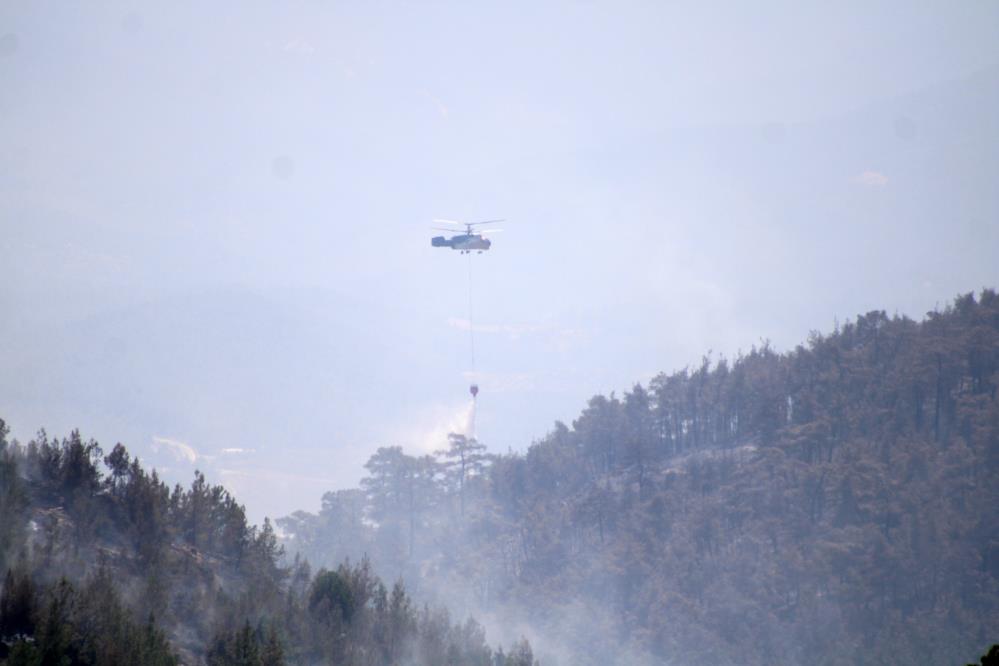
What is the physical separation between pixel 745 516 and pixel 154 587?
50276 millimetres

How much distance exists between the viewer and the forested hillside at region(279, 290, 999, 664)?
57125 millimetres

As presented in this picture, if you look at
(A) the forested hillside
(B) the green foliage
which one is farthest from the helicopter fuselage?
(B) the green foliage

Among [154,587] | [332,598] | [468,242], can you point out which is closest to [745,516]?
[468,242]

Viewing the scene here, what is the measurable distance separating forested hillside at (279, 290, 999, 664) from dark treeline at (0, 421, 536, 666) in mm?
28947

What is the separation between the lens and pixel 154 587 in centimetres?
2403

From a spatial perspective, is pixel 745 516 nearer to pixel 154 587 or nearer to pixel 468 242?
pixel 468 242

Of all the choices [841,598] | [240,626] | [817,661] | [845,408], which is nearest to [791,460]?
[845,408]

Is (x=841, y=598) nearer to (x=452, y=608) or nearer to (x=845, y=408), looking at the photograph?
(x=845, y=408)

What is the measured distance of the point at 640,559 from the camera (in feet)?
217

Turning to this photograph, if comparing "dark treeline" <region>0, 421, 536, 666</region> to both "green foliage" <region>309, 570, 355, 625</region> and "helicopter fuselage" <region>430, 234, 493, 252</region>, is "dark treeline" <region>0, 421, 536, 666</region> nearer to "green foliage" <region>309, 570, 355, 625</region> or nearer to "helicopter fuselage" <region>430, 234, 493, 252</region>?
"green foliage" <region>309, 570, 355, 625</region>

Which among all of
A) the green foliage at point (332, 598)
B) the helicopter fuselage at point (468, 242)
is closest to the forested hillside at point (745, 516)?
the helicopter fuselage at point (468, 242)

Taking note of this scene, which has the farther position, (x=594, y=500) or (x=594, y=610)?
(x=594, y=500)

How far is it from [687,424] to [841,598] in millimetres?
25488

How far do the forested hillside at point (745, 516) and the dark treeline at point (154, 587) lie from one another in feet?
95.0
